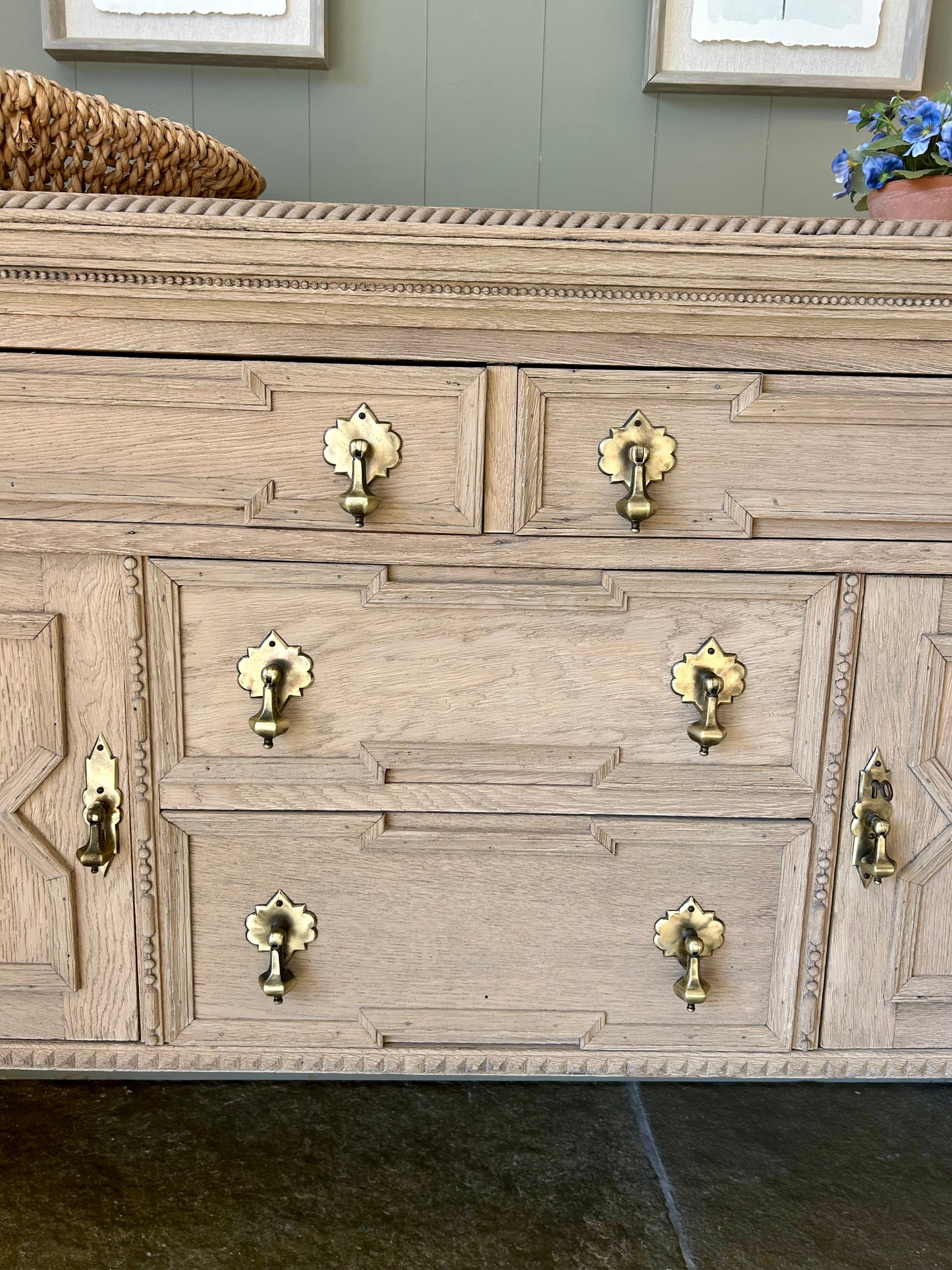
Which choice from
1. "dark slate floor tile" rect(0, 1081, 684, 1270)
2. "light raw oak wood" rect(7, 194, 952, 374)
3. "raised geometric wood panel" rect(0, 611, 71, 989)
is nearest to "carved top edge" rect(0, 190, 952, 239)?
"light raw oak wood" rect(7, 194, 952, 374)

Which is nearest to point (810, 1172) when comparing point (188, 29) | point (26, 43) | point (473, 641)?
point (473, 641)

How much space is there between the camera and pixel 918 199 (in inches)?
30.8

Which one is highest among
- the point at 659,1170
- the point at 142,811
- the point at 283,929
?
the point at 142,811

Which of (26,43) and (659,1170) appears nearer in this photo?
(659,1170)

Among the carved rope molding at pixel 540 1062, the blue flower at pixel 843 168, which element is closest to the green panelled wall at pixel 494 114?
the blue flower at pixel 843 168

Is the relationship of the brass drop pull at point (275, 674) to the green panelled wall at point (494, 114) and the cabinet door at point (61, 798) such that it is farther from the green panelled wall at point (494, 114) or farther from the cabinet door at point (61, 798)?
the green panelled wall at point (494, 114)

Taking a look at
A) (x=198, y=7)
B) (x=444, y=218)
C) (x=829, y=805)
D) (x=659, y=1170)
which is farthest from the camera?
(x=198, y=7)

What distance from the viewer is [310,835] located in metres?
0.77

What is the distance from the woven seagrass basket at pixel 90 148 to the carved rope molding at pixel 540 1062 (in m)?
0.78

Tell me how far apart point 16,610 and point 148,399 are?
22 centimetres

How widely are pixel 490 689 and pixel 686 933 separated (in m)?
0.29

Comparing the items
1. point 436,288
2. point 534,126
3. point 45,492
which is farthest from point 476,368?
point 534,126

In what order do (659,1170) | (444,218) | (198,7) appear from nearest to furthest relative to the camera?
1. (444,218)
2. (659,1170)
3. (198,7)

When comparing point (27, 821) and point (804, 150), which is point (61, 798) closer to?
point (27, 821)
